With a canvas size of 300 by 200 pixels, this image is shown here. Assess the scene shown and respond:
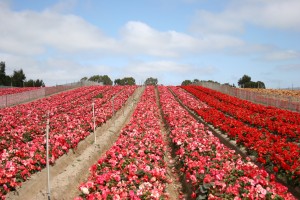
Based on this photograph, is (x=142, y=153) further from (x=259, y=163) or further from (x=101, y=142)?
(x=101, y=142)

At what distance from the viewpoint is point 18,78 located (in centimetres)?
7775

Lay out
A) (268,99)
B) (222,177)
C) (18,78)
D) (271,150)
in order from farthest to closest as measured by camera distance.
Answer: (18,78), (268,99), (271,150), (222,177)

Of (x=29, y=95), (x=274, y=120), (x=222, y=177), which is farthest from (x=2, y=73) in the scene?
(x=222, y=177)

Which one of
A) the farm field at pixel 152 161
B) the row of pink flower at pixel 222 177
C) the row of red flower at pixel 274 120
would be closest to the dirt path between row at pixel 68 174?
the farm field at pixel 152 161

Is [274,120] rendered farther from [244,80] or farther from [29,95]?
[244,80]

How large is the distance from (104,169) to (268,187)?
476 centimetres

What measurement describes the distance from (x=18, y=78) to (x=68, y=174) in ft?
239

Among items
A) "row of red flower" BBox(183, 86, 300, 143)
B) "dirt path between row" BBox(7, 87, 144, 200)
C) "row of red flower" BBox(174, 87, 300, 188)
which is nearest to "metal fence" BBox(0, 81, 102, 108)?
"dirt path between row" BBox(7, 87, 144, 200)

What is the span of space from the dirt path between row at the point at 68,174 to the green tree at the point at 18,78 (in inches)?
2546

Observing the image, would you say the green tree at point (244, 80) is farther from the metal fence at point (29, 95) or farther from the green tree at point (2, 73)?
the green tree at point (2, 73)

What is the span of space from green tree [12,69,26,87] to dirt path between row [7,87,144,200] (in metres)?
64.7

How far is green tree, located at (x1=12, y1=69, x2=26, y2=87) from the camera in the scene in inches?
2988

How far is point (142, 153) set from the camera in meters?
11.0

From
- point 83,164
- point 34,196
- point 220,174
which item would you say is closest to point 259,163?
point 220,174
